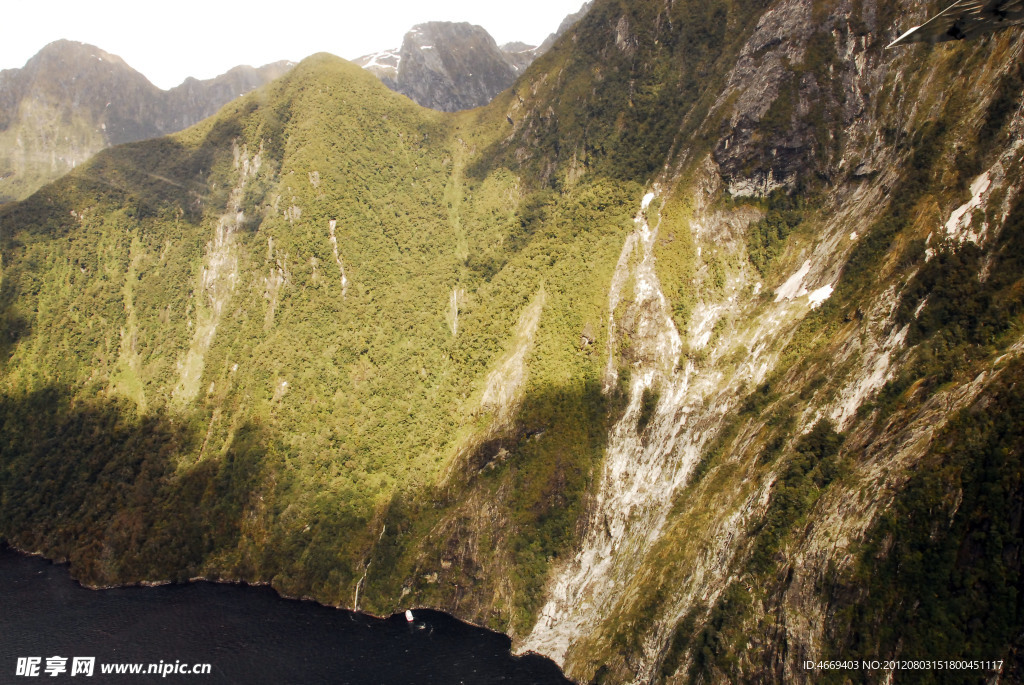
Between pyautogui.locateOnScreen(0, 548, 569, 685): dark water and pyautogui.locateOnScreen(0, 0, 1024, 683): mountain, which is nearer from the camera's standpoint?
pyautogui.locateOnScreen(0, 0, 1024, 683): mountain

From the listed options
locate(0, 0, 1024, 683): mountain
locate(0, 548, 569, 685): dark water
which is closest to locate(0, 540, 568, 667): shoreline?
locate(0, 548, 569, 685): dark water

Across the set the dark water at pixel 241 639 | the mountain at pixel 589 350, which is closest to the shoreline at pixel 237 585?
the dark water at pixel 241 639

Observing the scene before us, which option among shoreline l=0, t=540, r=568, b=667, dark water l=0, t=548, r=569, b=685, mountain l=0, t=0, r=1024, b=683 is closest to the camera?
mountain l=0, t=0, r=1024, b=683

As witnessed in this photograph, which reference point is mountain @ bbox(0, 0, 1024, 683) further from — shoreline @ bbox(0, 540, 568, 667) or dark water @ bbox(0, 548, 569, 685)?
dark water @ bbox(0, 548, 569, 685)

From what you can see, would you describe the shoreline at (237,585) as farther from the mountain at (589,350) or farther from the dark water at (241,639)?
the mountain at (589,350)

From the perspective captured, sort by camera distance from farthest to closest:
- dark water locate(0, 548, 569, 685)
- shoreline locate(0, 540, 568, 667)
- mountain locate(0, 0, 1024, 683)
→ shoreline locate(0, 540, 568, 667), dark water locate(0, 548, 569, 685), mountain locate(0, 0, 1024, 683)

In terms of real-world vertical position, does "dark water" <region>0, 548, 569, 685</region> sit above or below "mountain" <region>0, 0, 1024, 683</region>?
below

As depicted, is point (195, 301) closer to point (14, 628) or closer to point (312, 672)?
point (14, 628)
